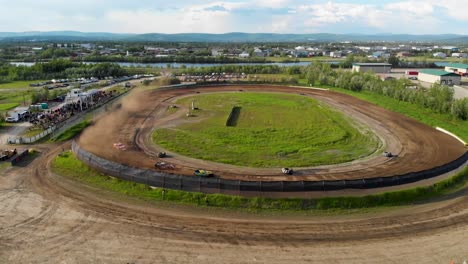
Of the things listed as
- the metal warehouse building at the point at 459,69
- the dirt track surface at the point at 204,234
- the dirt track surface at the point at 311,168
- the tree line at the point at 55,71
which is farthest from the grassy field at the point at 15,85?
the metal warehouse building at the point at 459,69

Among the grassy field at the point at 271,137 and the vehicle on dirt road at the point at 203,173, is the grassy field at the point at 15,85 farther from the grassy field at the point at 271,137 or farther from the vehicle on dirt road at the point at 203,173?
the vehicle on dirt road at the point at 203,173

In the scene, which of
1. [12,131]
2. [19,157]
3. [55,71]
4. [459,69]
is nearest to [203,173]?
[19,157]

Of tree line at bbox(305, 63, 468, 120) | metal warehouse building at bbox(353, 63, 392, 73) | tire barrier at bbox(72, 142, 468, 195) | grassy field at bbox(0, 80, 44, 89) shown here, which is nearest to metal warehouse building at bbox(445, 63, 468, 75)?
metal warehouse building at bbox(353, 63, 392, 73)

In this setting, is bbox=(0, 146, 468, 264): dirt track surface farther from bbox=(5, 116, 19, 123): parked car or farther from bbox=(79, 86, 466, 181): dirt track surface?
bbox=(5, 116, 19, 123): parked car

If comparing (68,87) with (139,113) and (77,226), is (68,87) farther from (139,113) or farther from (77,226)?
(77,226)

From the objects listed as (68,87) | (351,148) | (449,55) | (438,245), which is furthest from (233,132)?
(449,55)

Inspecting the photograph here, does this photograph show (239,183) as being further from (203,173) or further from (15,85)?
(15,85)
